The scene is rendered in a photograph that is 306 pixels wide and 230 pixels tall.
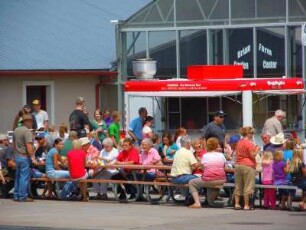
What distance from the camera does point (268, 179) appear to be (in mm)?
22062

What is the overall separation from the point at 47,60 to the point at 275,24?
7.62m

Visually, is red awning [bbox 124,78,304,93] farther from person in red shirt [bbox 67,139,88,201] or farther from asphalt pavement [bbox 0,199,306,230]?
asphalt pavement [bbox 0,199,306,230]

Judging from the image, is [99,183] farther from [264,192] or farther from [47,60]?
[47,60]

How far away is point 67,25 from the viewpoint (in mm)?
38344

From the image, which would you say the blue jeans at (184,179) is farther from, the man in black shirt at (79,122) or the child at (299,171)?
the man in black shirt at (79,122)

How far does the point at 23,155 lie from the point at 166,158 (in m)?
3.03

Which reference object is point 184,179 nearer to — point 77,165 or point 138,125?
point 77,165

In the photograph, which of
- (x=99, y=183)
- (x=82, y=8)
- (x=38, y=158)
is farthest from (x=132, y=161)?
(x=82, y=8)

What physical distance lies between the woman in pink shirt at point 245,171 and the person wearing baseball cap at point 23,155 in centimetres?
415

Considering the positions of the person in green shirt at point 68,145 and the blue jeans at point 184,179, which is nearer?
the blue jeans at point 184,179

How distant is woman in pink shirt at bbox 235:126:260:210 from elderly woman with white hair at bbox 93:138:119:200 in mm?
2994

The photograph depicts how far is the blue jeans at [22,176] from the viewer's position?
23844mm

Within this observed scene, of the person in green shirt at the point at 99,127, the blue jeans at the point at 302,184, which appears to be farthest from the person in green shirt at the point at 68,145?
the blue jeans at the point at 302,184

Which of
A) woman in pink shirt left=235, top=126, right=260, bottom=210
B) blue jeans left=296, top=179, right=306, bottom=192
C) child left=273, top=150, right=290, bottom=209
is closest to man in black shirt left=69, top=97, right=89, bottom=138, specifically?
woman in pink shirt left=235, top=126, right=260, bottom=210
